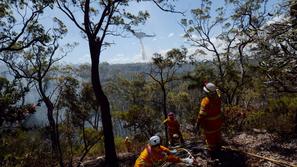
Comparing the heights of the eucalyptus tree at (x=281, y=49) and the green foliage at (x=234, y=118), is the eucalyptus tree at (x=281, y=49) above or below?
above

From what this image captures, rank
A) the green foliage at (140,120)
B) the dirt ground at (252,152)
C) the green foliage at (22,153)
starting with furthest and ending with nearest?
the green foliage at (140,120), the green foliage at (22,153), the dirt ground at (252,152)

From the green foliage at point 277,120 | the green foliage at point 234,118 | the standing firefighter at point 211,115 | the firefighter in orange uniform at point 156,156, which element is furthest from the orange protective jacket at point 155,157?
the green foliage at point 234,118

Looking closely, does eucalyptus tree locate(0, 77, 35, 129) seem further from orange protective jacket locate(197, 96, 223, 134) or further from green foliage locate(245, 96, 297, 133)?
green foliage locate(245, 96, 297, 133)

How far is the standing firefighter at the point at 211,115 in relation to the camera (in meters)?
8.72

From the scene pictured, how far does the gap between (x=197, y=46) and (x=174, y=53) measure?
389cm

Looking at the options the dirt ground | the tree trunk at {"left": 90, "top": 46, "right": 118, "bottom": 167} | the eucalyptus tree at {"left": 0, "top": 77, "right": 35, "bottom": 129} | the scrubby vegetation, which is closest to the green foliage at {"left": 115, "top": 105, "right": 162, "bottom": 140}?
the scrubby vegetation

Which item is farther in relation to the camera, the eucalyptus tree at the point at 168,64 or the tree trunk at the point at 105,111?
the eucalyptus tree at the point at 168,64

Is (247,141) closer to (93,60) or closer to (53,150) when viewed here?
(93,60)

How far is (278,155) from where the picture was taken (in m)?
8.98

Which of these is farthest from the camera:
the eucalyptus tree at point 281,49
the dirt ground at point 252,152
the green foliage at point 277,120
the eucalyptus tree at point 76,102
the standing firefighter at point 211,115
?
the eucalyptus tree at point 76,102

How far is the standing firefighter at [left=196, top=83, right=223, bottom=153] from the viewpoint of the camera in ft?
28.6

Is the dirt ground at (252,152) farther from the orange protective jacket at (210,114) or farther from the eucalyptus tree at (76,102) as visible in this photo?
the eucalyptus tree at (76,102)

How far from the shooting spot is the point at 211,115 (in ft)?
28.9

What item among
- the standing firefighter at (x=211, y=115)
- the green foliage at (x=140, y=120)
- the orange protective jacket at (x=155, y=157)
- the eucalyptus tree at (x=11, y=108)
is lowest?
the green foliage at (x=140, y=120)
